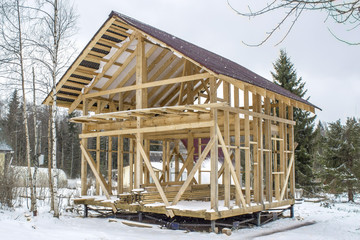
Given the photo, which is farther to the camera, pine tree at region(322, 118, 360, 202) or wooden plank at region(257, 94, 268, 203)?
pine tree at region(322, 118, 360, 202)

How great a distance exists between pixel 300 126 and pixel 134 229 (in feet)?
57.1

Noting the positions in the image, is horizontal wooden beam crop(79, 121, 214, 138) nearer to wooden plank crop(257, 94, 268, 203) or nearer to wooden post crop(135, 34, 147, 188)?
wooden post crop(135, 34, 147, 188)

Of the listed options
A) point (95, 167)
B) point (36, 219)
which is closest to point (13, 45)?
point (95, 167)

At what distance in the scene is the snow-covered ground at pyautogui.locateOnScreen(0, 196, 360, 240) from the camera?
934 cm

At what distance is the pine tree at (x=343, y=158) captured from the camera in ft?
73.8

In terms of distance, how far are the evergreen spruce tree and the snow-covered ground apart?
9.57 meters

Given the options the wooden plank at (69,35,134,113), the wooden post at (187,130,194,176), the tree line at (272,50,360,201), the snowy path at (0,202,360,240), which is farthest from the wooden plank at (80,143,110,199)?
the tree line at (272,50,360,201)

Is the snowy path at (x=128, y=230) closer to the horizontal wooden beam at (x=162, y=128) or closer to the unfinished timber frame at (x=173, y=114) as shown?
the unfinished timber frame at (x=173, y=114)

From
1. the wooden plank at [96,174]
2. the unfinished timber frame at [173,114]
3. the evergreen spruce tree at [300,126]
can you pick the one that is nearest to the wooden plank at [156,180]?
the unfinished timber frame at [173,114]

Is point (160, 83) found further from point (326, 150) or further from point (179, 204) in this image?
point (326, 150)

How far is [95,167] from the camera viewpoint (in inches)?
623

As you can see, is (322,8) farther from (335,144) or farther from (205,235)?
(335,144)

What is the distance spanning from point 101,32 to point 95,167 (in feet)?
17.9

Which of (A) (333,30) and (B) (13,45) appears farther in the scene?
(B) (13,45)
